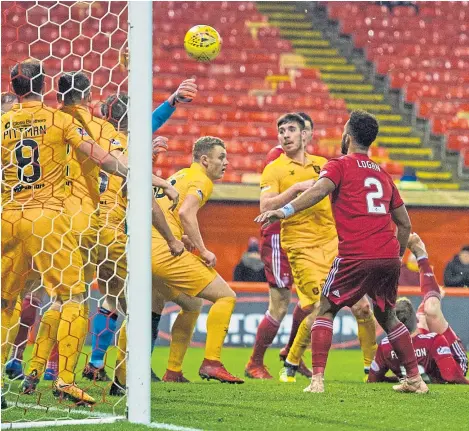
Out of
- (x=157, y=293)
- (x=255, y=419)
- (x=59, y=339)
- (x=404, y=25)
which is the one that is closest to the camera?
(x=255, y=419)

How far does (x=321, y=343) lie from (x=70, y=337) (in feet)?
5.41

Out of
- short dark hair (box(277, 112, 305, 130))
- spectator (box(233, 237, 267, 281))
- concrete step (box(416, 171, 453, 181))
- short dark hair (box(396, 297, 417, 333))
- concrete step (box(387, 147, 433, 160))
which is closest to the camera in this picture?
short dark hair (box(396, 297, 417, 333))

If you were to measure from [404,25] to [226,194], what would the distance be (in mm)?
8920

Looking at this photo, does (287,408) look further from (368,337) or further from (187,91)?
(368,337)

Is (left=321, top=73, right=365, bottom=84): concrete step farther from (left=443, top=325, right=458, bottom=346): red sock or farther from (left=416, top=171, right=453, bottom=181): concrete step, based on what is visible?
(left=443, top=325, right=458, bottom=346): red sock

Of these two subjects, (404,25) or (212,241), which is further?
(404,25)

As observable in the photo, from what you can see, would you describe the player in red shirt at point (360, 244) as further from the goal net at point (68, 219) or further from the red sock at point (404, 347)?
the goal net at point (68, 219)

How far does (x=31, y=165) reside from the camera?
19.1ft

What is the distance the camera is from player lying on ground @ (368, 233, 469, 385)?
7.69 meters

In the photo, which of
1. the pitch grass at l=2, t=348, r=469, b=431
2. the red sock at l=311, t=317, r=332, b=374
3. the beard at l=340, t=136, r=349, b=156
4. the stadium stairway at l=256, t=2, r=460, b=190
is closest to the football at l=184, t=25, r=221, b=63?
the beard at l=340, t=136, r=349, b=156

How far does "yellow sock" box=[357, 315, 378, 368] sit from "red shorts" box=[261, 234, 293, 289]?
687 millimetres

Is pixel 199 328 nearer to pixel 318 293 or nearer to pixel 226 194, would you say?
pixel 226 194

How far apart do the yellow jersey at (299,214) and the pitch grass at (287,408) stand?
1.24m

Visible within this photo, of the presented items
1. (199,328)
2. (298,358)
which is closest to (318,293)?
(298,358)
